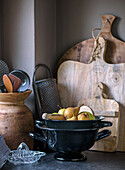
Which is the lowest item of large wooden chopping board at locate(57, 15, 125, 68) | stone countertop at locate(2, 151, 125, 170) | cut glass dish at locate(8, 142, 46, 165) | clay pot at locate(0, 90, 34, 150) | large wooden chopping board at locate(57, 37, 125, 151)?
stone countertop at locate(2, 151, 125, 170)

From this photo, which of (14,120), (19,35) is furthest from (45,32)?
(14,120)

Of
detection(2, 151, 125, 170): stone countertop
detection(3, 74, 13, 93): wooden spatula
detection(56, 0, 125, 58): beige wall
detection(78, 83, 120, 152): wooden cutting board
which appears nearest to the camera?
detection(2, 151, 125, 170): stone countertop

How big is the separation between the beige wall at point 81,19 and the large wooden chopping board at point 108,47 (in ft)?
0.12

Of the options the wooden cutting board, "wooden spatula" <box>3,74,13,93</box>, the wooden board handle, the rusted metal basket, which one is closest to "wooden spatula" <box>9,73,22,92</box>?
"wooden spatula" <box>3,74,13,93</box>

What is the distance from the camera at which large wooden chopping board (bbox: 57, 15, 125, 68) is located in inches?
55.3

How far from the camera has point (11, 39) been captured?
138cm

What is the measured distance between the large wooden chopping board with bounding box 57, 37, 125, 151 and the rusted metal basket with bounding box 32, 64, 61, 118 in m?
0.07

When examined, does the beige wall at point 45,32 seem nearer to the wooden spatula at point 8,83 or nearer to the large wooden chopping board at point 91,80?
the large wooden chopping board at point 91,80

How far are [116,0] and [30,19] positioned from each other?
0.47m

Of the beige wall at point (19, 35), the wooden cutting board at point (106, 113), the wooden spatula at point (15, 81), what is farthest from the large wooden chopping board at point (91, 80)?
the wooden spatula at point (15, 81)

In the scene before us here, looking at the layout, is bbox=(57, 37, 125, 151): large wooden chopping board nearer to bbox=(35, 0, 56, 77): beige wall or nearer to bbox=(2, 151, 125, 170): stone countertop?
bbox=(35, 0, 56, 77): beige wall

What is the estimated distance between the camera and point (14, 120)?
1194 millimetres

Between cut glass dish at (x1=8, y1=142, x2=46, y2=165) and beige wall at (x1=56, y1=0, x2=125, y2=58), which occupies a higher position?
beige wall at (x1=56, y1=0, x2=125, y2=58)

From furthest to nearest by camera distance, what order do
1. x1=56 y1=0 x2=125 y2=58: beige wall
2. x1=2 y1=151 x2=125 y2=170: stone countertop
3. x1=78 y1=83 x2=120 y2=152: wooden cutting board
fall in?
x1=56 y1=0 x2=125 y2=58: beige wall → x1=78 y1=83 x2=120 y2=152: wooden cutting board → x1=2 y1=151 x2=125 y2=170: stone countertop
